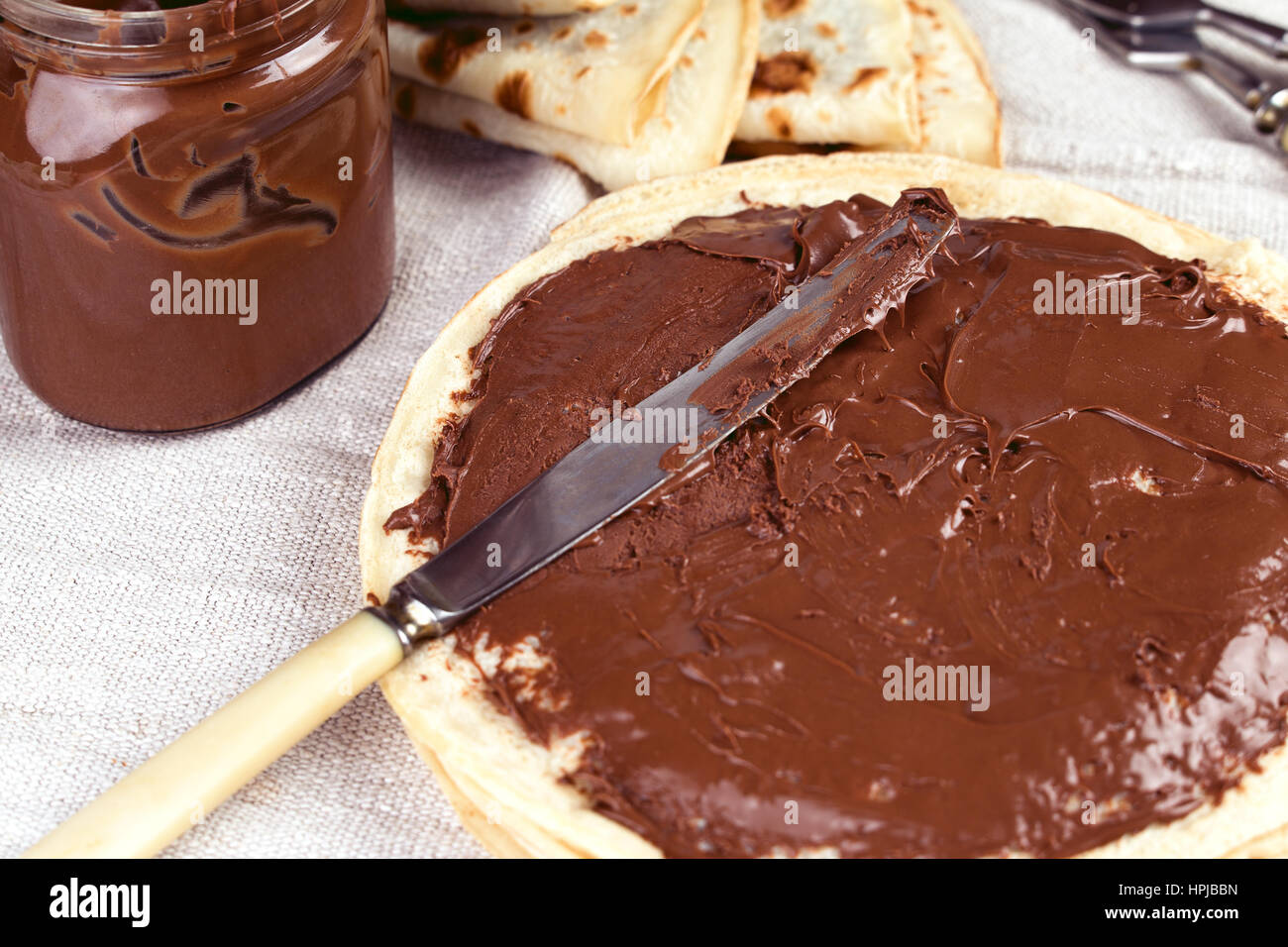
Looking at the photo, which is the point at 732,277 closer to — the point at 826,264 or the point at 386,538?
the point at 826,264

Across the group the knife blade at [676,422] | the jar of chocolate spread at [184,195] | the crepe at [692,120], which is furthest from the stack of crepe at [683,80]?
the knife blade at [676,422]

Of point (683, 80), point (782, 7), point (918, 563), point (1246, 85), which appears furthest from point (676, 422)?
point (1246, 85)

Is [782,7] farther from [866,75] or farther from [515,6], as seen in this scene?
[515,6]

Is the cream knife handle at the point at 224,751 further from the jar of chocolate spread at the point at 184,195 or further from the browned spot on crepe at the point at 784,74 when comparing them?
the browned spot on crepe at the point at 784,74

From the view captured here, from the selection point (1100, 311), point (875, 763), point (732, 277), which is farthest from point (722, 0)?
point (875, 763)

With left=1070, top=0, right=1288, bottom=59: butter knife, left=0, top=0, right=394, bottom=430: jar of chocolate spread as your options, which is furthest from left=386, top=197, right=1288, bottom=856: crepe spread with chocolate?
left=1070, top=0, right=1288, bottom=59: butter knife

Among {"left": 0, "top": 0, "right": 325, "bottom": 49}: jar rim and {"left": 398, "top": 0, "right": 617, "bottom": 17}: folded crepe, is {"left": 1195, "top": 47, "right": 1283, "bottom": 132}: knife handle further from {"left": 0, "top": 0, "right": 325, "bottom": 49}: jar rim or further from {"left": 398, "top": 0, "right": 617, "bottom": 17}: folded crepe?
{"left": 0, "top": 0, "right": 325, "bottom": 49}: jar rim
